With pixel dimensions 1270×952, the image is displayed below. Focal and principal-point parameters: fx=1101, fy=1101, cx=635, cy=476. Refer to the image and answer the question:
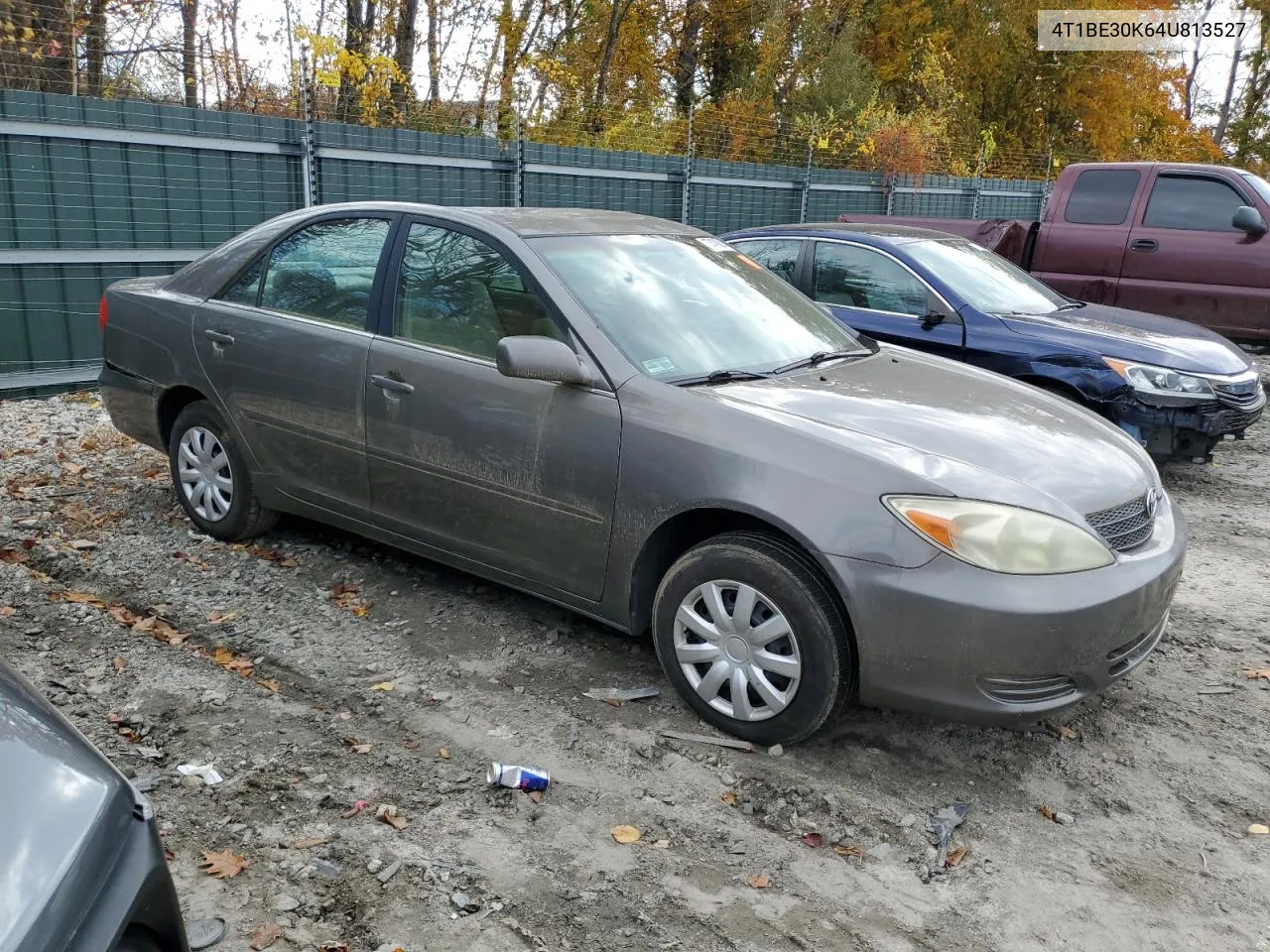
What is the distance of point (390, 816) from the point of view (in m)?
3.18

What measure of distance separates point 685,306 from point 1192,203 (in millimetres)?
7609

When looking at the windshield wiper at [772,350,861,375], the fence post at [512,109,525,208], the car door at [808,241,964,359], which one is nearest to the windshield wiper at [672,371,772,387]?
the windshield wiper at [772,350,861,375]

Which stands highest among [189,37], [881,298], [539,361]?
[189,37]

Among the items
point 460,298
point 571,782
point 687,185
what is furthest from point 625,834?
point 687,185

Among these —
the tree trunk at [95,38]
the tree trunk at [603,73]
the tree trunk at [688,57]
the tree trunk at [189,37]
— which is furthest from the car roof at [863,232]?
the tree trunk at [688,57]

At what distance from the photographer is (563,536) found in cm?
392

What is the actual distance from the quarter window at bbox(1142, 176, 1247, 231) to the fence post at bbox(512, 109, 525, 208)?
6166 mm

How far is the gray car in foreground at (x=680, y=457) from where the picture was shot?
Result: 326 cm

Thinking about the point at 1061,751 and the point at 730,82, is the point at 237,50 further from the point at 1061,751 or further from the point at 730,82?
the point at 1061,751

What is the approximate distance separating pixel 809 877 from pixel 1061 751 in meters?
1.20

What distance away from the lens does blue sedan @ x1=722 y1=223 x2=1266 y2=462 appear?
6.50m

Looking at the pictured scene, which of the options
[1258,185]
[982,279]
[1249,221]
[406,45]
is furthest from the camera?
[406,45]

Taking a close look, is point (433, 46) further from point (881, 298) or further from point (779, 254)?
point (881, 298)

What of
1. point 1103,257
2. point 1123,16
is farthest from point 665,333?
point 1123,16
